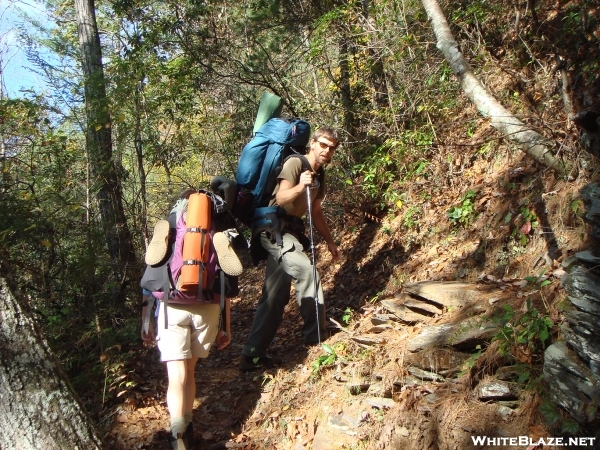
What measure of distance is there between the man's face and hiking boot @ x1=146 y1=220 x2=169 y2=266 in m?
1.90

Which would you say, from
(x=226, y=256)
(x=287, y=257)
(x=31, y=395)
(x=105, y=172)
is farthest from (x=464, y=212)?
(x=31, y=395)

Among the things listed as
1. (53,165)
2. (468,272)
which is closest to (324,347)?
(468,272)

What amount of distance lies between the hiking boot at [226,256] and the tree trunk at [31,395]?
1.43 meters

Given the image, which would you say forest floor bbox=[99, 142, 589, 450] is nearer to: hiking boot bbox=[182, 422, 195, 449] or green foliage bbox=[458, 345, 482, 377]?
green foliage bbox=[458, 345, 482, 377]

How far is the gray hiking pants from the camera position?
17.9ft

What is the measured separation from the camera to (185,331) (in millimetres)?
4246

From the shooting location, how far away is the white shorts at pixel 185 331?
4.19m

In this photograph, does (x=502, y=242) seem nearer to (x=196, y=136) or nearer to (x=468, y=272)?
(x=468, y=272)

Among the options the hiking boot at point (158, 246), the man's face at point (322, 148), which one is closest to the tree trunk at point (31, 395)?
the hiking boot at point (158, 246)

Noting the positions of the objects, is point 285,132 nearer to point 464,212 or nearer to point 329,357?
point 329,357

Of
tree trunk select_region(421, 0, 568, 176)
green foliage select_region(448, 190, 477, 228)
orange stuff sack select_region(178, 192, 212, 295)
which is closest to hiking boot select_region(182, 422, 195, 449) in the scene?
orange stuff sack select_region(178, 192, 212, 295)

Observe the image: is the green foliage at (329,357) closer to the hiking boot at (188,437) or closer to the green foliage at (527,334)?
the hiking boot at (188,437)

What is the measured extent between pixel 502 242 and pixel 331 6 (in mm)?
5903

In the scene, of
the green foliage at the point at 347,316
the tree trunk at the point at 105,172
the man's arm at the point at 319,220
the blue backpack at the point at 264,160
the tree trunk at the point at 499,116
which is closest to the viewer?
the tree trunk at the point at 499,116
